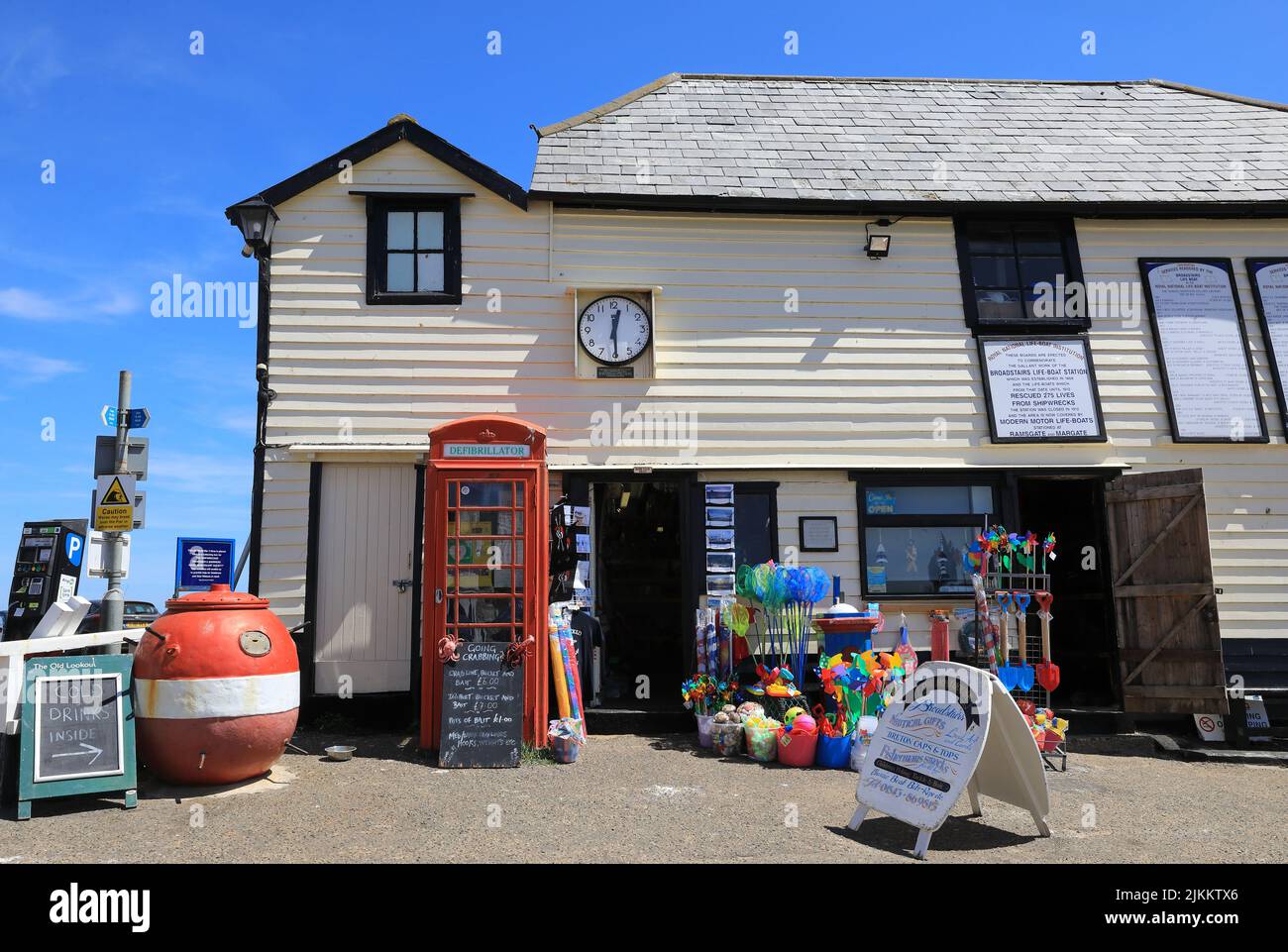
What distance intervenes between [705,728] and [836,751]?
1278mm

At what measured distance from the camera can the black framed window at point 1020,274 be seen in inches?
401

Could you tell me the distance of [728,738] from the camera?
8.33 m

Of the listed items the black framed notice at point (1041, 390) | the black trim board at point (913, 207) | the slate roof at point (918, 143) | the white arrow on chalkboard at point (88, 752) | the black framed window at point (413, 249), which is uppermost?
the slate roof at point (918, 143)

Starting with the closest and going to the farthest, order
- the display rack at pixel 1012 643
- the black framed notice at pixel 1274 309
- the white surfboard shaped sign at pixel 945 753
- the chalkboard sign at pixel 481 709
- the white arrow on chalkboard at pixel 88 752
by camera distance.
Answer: the white surfboard shaped sign at pixel 945 753, the white arrow on chalkboard at pixel 88 752, the chalkboard sign at pixel 481 709, the display rack at pixel 1012 643, the black framed notice at pixel 1274 309

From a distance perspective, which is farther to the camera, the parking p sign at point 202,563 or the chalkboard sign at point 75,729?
the parking p sign at point 202,563

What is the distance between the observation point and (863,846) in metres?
5.67

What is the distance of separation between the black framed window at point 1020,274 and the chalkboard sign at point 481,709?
6.59m

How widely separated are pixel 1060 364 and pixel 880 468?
2488 millimetres

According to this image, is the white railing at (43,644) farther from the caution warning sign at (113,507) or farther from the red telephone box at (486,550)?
the red telephone box at (486,550)

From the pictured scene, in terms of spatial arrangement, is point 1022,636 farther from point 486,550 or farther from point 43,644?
point 43,644

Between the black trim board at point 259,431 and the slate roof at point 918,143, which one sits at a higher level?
the slate roof at point 918,143

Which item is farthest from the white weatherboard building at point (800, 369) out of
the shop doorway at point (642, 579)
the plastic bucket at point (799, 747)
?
the plastic bucket at point (799, 747)

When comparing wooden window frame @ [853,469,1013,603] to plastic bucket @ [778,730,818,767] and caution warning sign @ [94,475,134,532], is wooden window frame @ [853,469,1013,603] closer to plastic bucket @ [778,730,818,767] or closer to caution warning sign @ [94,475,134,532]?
plastic bucket @ [778,730,818,767]

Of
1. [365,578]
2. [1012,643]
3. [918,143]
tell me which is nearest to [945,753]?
[1012,643]
